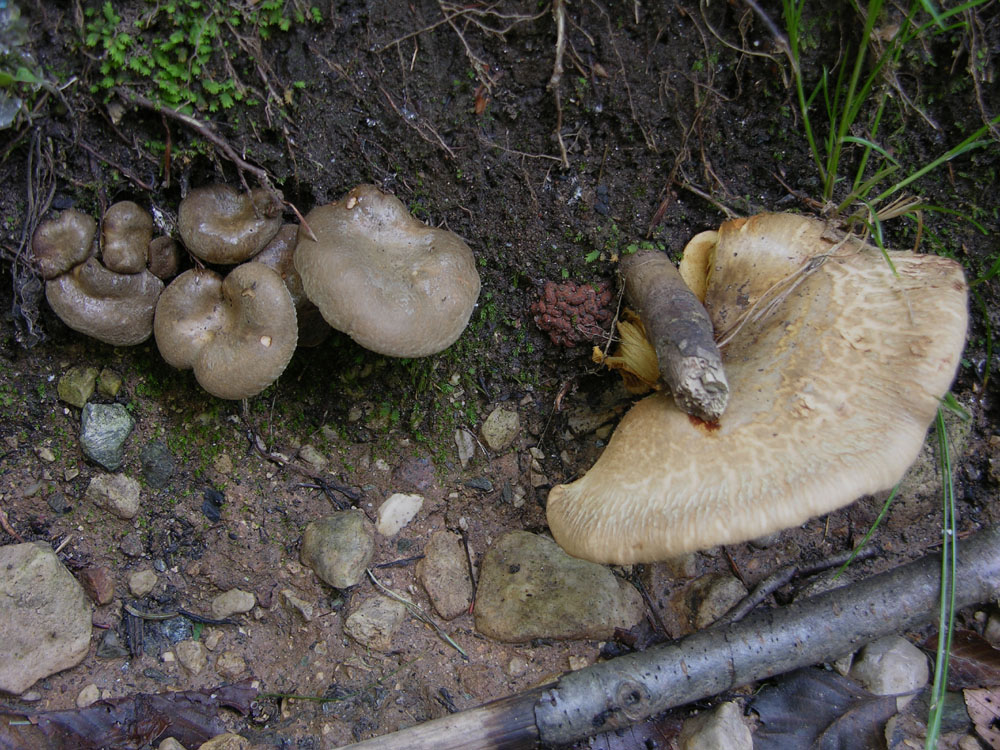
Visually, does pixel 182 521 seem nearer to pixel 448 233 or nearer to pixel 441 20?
pixel 448 233

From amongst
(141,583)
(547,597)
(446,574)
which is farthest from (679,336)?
(141,583)

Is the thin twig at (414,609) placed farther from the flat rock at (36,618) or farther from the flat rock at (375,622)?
the flat rock at (36,618)

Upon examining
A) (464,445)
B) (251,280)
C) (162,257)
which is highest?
(251,280)

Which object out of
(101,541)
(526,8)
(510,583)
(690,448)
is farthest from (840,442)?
(101,541)

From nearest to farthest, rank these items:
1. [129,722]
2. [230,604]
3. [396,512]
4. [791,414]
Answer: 1. [791,414]
2. [129,722]
3. [230,604]
4. [396,512]

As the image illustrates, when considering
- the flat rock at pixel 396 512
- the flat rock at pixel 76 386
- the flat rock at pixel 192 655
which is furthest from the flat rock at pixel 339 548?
the flat rock at pixel 76 386

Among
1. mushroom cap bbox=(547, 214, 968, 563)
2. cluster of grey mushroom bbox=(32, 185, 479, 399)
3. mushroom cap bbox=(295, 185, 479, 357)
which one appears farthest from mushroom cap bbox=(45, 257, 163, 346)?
mushroom cap bbox=(547, 214, 968, 563)

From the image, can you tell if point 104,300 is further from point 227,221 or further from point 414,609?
point 414,609
